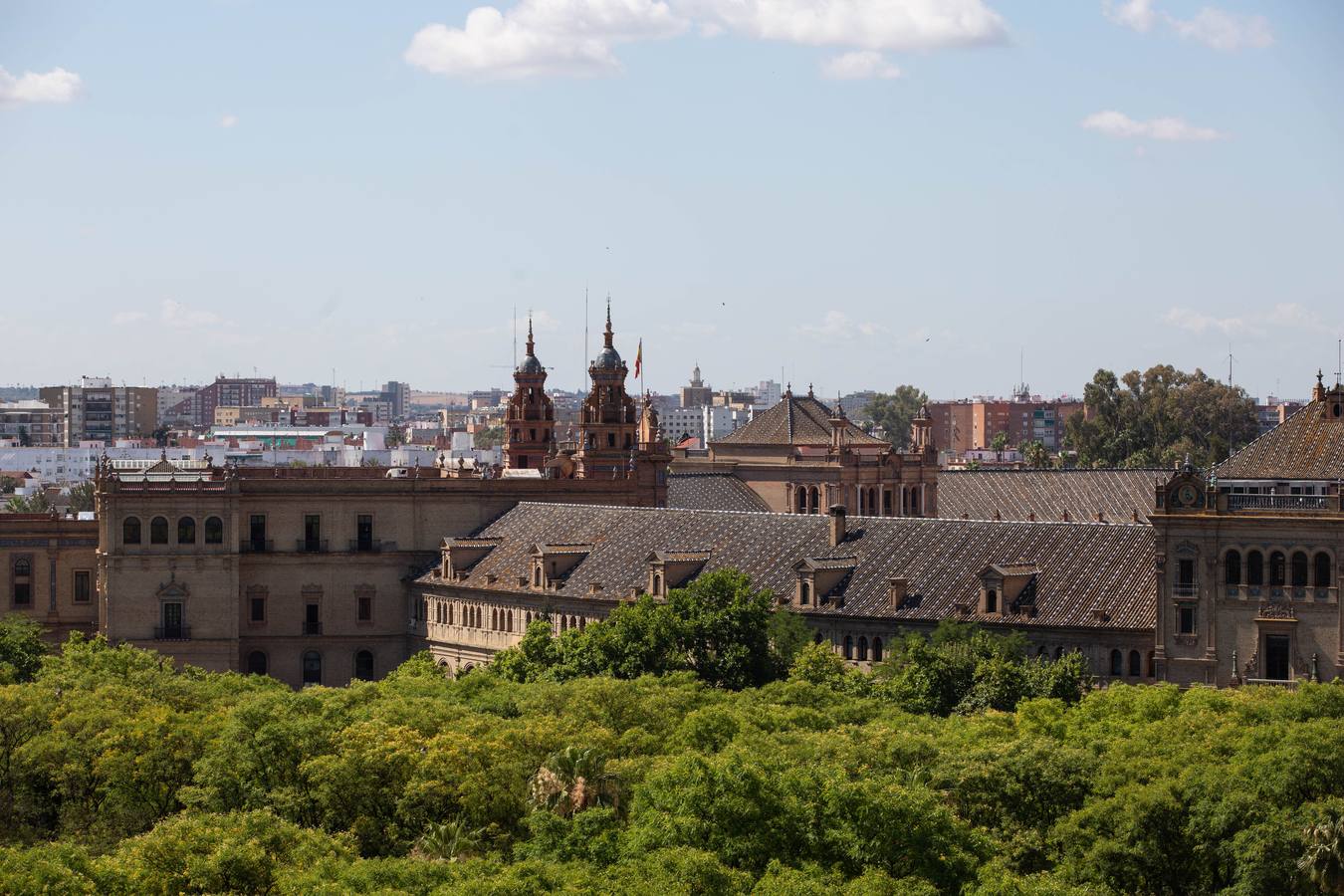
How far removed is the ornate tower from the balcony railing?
72428 millimetres

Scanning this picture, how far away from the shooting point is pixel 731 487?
198 m

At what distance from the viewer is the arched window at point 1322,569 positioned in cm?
11738

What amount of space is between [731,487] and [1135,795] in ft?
358

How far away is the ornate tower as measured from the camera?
18900 cm

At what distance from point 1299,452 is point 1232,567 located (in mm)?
6359

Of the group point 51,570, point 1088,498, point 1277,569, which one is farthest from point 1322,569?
point 51,570

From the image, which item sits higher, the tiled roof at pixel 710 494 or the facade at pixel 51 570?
the tiled roof at pixel 710 494

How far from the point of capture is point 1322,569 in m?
118

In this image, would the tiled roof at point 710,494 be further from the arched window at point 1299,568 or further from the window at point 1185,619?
the arched window at point 1299,568

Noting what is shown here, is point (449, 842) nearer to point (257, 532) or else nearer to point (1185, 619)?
point (1185, 619)

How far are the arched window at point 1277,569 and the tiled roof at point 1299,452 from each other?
3698mm

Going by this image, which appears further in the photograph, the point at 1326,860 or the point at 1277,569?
the point at 1277,569

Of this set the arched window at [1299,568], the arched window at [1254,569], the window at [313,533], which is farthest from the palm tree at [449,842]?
the window at [313,533]

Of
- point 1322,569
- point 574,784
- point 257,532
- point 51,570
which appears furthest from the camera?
point 51,570
